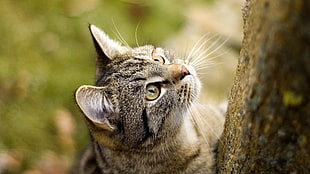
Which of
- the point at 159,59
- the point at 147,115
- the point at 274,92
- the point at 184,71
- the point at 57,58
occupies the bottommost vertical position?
the point at 147,115

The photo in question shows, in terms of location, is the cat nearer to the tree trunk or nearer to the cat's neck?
the cat's neck

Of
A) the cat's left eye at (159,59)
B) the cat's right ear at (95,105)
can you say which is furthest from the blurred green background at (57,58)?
the cat's right ear at (95,105)

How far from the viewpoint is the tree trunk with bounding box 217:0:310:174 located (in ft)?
3.88

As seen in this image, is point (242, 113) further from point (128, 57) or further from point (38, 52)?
point (38, 52)

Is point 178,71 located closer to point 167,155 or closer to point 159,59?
point 159,59

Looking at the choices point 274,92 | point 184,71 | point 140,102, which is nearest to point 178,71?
point 184,71

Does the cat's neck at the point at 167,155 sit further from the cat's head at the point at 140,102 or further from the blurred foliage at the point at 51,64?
the blurred foliage at the point at 51,64

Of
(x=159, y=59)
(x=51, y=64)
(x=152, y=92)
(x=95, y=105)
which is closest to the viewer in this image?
(x=95, y=105)

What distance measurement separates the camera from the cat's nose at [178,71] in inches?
96.8

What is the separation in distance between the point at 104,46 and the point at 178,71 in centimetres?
61

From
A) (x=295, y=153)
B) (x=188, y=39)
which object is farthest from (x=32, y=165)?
(x=295, y=153)

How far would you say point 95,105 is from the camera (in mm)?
2328

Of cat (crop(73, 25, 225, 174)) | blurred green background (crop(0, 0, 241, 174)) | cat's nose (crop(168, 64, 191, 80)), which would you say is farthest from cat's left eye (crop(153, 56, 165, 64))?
blurred green background (crop(0, 0, 241, 174))

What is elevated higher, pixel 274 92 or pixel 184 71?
pixel 184 71
